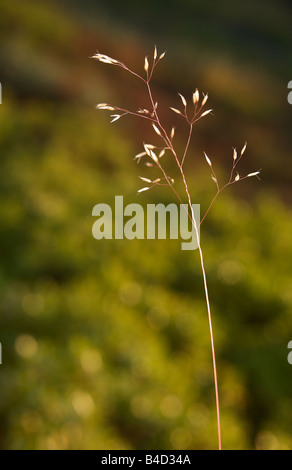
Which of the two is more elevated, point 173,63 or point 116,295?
point 173,63

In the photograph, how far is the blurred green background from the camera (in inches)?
126

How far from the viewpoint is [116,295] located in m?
4.45

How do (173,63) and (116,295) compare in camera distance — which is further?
(173,63)

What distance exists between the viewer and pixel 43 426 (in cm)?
280

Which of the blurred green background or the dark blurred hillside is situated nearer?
the blurred green background

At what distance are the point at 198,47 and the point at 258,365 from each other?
48.9 feet

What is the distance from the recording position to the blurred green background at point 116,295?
10.5 ft

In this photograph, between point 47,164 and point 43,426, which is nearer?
point 43,426

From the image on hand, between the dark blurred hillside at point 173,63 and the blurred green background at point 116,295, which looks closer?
the blurred green background at point 116,295

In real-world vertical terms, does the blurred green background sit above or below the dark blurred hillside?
below

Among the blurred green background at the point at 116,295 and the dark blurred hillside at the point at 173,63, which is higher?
the dark blurred hillside at the point at 173,63
